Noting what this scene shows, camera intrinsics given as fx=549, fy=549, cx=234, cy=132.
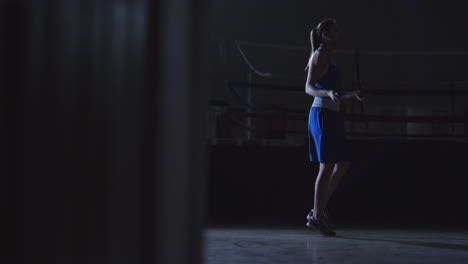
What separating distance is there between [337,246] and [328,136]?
524 mm

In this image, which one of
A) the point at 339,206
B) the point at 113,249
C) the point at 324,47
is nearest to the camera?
the point at 113,249

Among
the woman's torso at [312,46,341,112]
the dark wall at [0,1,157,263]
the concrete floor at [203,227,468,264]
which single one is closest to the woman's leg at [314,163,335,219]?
the concrete floor at [203,227,468,264]

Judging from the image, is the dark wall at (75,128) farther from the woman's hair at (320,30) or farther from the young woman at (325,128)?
the woman's hair at (320,30)

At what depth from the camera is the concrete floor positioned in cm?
170

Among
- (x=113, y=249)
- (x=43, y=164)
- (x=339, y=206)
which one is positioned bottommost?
(x=339, y=206)

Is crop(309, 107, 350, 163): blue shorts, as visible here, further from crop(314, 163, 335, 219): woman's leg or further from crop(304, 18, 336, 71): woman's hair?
crop(304, 18, 336, 71): woman's hair

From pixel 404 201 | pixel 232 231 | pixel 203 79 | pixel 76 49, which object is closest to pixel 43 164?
pixel 76 49

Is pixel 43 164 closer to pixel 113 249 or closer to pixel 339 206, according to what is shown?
pixel 113 249

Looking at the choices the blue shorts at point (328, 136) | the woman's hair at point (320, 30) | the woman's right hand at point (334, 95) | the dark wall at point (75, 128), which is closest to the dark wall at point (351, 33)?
the woman's hair at point (320, 30)

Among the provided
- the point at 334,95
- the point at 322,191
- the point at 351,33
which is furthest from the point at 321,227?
the point at 351,33

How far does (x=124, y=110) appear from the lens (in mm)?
769

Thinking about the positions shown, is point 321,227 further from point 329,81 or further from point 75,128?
point 75,128

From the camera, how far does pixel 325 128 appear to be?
2316 mm

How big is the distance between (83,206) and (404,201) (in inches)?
120
